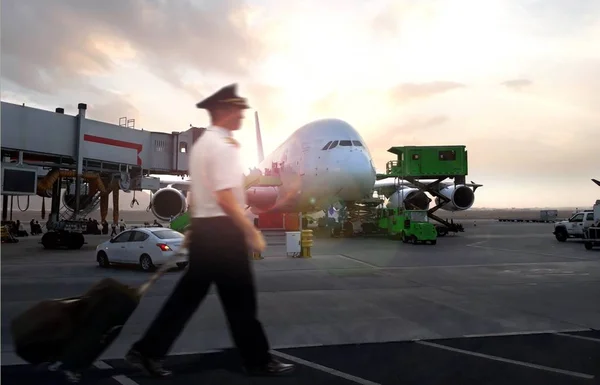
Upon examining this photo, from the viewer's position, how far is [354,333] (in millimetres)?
6434

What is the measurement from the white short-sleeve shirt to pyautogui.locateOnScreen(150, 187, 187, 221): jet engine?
20.4 m

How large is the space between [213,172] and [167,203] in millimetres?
20853

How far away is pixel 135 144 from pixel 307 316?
1811 centimetres

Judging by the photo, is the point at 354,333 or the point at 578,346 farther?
the point at 354,333

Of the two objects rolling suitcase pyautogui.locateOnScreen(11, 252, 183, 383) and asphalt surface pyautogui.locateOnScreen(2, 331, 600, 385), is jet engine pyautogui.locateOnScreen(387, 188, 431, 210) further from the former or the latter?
rolling suitcase pyautogui.locateOnScreen(11, 252, 183, 383)

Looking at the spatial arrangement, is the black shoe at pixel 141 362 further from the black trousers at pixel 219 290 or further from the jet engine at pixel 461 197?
the jet engine at pixel 461 197

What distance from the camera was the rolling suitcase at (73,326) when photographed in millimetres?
3580

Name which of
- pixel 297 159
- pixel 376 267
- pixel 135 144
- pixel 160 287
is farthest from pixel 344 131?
pixel 160 287

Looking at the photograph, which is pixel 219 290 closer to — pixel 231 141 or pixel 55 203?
pixel 231 141

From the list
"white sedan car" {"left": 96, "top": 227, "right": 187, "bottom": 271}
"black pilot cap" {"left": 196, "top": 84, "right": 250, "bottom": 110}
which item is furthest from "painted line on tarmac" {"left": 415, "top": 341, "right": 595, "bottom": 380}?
"white sedan car" {"left": 96, "top": 227, "right": 187, "bottom": 271}

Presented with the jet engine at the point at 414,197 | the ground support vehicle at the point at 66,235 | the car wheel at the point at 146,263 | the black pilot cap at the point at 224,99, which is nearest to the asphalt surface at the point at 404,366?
the black pilot cap at the point at 224,99

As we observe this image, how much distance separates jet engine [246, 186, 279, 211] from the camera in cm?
2955

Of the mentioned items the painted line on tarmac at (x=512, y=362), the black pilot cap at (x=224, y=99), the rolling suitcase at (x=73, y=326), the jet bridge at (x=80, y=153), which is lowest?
the painted line on tarmac at (x=512, y=362)

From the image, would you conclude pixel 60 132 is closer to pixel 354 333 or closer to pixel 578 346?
pixel 354 333
